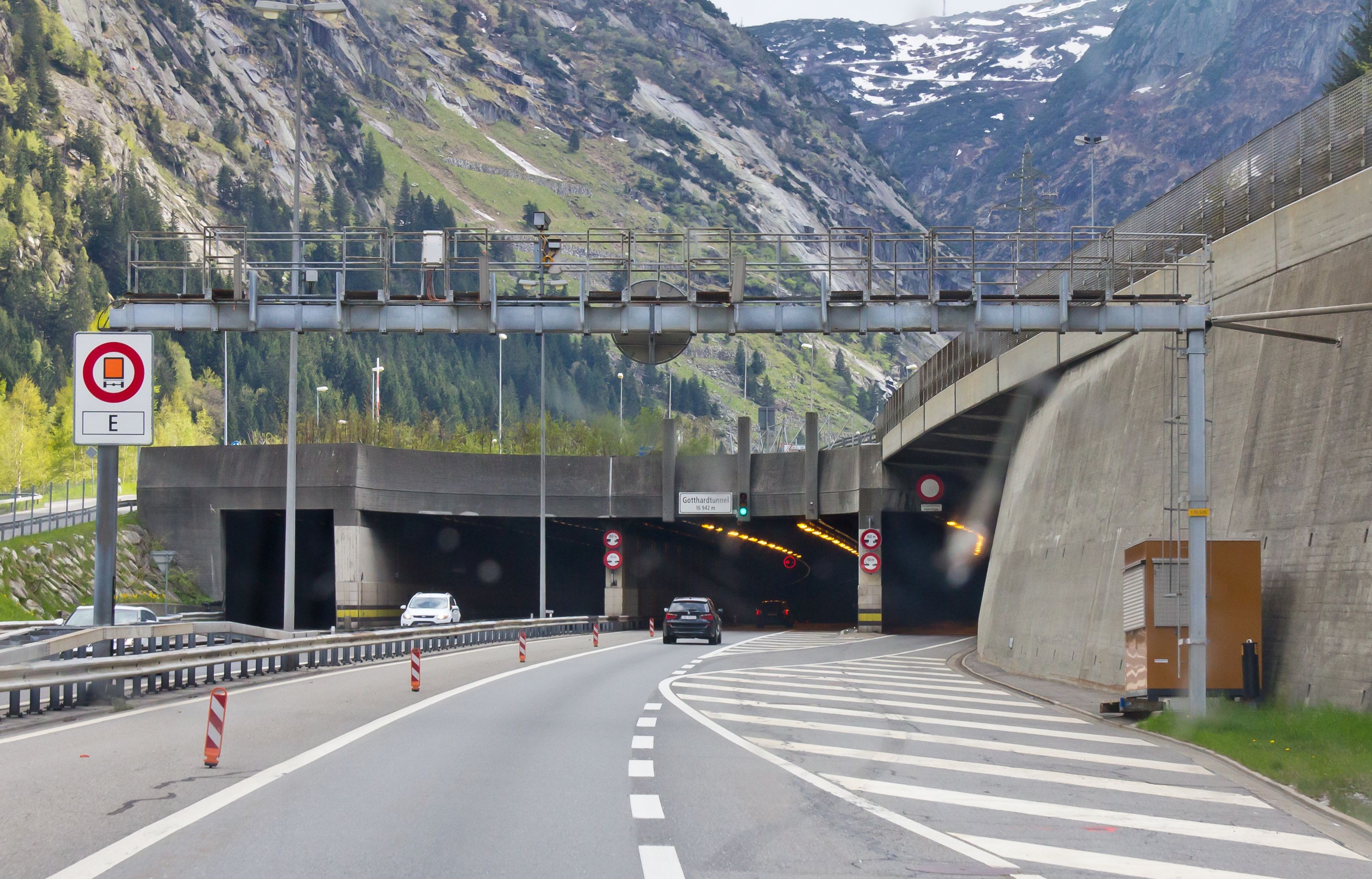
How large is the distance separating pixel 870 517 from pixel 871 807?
156 ft

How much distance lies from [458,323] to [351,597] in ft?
117

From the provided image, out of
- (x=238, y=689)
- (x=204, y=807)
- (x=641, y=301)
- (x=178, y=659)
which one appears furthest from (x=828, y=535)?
(x=204, y=807)

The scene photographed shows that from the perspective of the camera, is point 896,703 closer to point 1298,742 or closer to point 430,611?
point 1298,742

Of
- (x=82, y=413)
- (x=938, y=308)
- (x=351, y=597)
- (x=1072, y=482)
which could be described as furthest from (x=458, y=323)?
(x=351, y=597)

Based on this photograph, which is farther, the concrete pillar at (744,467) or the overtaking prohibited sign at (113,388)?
the concrete pillar at (744,467)

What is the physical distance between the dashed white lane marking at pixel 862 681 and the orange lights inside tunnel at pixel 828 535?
38834mm

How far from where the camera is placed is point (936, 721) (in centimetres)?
1920

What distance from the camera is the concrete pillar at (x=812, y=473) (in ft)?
197

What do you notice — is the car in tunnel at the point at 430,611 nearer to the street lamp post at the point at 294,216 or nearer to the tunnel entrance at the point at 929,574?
the street lamp post at the point at 294,216

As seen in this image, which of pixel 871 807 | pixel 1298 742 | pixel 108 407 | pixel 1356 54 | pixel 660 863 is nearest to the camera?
pixel 660 863

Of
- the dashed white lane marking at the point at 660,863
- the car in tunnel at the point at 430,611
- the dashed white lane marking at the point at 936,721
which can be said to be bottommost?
the car in tunnel at the point at 430,611

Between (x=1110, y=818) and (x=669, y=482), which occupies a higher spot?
(x=669, y=482)

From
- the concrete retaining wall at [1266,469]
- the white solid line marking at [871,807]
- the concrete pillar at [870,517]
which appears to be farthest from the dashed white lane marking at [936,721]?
the concrete pillar at [870,517]

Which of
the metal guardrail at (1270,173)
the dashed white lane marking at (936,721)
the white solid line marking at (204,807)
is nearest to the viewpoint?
the white solid line marking at (204,807)
